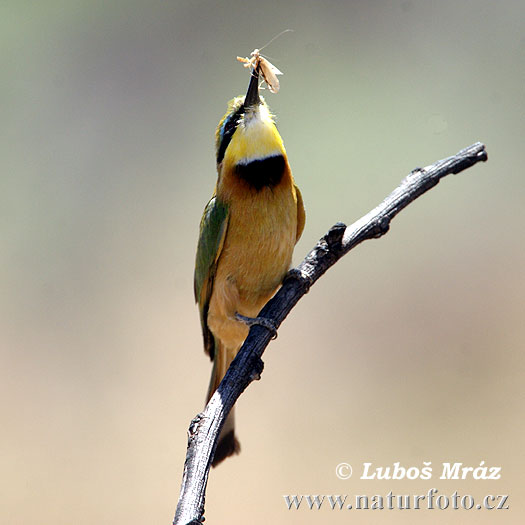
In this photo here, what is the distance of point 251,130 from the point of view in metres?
1.80

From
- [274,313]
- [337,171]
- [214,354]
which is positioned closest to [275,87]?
[274,313]

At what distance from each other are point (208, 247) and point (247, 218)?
15cm

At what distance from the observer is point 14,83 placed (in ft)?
14.4

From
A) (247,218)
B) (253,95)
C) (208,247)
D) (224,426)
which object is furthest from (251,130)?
(224,426)

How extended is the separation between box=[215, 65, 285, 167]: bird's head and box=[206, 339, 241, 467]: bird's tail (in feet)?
2.09

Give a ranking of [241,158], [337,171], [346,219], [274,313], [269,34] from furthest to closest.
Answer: [269,34]
[337,171]
[346,219]
[241,158]
[274,313]

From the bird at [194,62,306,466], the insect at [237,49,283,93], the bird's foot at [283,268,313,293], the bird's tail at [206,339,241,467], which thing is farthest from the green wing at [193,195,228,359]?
the insect at [237,49,283,93]

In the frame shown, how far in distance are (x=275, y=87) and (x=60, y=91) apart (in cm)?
302

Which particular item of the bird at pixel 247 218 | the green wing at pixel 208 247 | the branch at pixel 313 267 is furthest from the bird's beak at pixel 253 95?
the branch at pixel 313 267

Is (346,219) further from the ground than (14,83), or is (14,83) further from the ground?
(14,83)

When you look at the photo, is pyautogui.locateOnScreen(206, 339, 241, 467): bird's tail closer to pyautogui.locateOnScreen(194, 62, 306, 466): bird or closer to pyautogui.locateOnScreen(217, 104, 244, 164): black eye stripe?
pyautogui.locateOnScreen(194, 62, 306, 466): bird

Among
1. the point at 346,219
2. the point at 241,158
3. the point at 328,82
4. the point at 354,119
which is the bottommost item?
the point at 241,158

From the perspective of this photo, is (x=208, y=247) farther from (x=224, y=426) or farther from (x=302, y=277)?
(x=224, y=426)

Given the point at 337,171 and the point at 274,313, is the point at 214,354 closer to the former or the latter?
the point at 274,313
